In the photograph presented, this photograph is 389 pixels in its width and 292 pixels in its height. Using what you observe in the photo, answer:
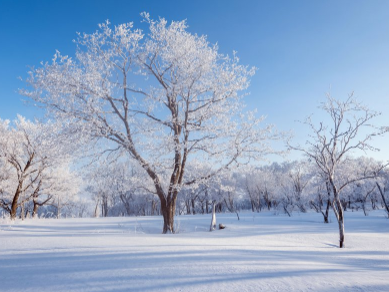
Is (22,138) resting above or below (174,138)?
above

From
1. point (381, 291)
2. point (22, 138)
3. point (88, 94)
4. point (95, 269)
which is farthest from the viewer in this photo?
point (22, 138)

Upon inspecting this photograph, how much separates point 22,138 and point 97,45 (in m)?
12.5

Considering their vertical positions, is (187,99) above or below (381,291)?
above

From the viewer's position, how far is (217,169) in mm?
10031

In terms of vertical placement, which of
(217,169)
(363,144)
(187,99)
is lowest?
(217,169)

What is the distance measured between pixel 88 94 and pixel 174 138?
396 cm

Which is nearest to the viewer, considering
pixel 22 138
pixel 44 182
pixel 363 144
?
pixel 363 144

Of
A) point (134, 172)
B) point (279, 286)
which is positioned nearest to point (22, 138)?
point (134, 172)

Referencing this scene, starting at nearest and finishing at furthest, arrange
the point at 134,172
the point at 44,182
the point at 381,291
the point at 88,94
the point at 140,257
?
1. the point at 381,291
2. the point at 140,257
3. the point at 88,94
4. the point at 134,172
5. the point at 44,182

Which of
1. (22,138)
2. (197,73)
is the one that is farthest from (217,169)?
(22,138)

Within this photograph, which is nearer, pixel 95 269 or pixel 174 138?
pixel 95 269

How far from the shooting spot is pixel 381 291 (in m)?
2.54

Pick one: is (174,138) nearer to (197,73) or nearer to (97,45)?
(197,73)

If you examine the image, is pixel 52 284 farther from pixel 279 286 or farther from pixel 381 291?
pixel 381 291
